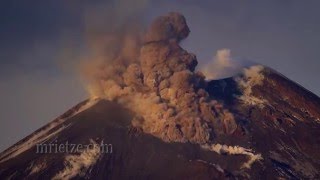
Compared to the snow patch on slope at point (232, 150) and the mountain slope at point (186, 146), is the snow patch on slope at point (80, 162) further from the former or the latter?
the snow patch on slope at point (232, 150)

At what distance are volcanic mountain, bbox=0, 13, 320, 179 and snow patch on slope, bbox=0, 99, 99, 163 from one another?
13.7 inches

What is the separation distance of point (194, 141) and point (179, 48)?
20013 mm

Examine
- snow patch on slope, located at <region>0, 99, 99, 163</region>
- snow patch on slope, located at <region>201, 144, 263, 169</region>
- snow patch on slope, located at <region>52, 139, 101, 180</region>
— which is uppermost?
snow patch on slope, located at <region>0, 99, 99, 163</region>

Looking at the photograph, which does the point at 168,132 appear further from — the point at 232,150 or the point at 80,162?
the point at 80,162

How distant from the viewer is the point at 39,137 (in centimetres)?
14175

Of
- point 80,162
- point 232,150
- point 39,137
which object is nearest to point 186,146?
point 232,150

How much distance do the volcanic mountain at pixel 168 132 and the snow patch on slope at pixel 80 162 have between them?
0.17 meters

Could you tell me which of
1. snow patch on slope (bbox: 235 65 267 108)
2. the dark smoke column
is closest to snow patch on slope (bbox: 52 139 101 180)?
the dark smoke column

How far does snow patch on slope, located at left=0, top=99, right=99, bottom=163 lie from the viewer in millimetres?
136688

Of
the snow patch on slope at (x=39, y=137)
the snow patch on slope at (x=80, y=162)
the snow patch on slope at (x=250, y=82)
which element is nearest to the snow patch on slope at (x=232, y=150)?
the snow patch on slope at (x=250, y=82)

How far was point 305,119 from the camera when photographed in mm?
144000

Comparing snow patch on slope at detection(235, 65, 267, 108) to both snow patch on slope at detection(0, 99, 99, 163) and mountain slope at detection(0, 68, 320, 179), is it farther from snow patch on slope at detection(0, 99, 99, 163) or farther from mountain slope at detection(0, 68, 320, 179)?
snow patch on slope at detection(0, 99, 99, 163)

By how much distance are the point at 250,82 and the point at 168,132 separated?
34434 millimetres

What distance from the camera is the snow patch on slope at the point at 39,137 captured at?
136688 mm
